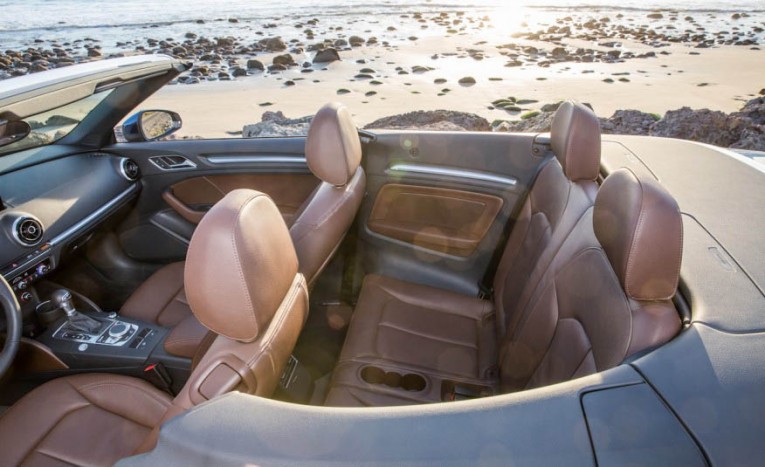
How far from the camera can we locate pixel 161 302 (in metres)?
2.56

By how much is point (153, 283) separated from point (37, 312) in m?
0.54

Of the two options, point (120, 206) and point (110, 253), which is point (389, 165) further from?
point (110, 253)

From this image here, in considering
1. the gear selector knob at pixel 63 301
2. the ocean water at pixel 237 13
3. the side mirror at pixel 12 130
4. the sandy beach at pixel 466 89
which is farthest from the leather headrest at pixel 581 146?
the ocean water at pixel 237 13

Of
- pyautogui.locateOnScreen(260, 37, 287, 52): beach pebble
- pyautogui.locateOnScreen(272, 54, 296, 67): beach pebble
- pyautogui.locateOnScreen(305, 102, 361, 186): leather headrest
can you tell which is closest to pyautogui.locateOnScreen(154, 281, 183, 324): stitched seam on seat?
pyautogui.locateOnScreen(305, 102, 361, 186): leather headrest

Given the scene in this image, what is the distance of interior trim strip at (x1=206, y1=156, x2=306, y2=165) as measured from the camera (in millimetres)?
3037

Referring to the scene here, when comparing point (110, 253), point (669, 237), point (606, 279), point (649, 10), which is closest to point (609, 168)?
point (606, 279)

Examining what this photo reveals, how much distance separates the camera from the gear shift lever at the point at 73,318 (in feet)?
7.45

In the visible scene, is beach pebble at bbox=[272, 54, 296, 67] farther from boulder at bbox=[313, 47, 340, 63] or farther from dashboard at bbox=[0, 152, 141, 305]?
dashboard at bbox=[0, 152, 141, 305]

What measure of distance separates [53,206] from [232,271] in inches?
69.1

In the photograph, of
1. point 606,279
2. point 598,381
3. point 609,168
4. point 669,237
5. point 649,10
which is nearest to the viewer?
point 598,381

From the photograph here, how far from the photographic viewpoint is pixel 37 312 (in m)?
2.27

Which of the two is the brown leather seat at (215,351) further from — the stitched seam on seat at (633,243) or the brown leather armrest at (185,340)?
the stitched seam on seat at (633,243)

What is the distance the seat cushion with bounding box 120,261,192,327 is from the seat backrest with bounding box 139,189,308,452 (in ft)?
4.03

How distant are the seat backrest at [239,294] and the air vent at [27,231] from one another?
1369 millimetres
